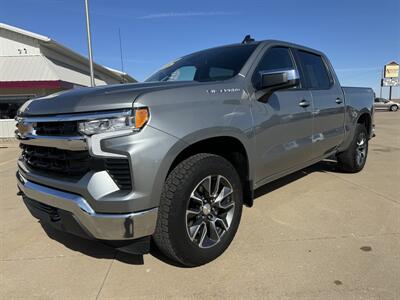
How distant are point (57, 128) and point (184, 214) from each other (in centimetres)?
115

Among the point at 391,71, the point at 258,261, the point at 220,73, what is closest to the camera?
the point at 258,261

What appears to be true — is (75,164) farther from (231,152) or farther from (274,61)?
(274,61)

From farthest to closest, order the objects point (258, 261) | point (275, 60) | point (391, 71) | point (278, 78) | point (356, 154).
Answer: point (391, 71)
point (356, 154)
point (275, 60)
point (278, 78)
point (258, 261)

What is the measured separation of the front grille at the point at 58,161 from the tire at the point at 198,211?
614 millimetres

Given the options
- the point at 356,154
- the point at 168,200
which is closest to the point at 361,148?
the point at 356,154

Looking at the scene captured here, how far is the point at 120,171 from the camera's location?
2320 mm

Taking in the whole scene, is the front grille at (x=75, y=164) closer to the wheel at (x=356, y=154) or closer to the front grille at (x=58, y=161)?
the front grille at (x=58, y=161)

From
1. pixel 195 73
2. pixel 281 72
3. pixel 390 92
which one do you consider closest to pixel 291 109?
pixel 281 72

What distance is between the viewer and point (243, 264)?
291 cm

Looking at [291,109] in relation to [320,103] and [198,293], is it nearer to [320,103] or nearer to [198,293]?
[320,103]

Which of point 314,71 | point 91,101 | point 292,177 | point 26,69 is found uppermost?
point 26,69

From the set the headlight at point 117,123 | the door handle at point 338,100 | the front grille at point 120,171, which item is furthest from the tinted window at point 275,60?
the front grille at point 120,171

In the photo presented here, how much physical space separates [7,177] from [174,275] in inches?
214

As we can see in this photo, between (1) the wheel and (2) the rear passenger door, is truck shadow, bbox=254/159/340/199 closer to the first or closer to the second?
(1) the wheel
